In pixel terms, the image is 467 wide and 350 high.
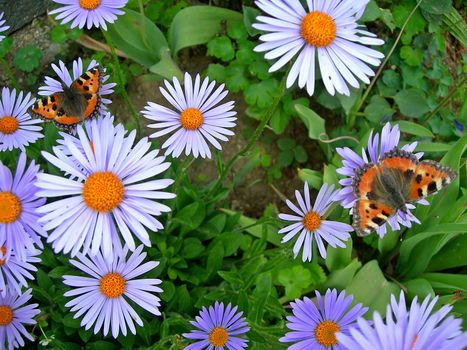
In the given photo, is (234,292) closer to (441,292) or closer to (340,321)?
(340,321)

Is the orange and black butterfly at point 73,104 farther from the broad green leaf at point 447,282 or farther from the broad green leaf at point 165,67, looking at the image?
the broad green leaf at point 447,282

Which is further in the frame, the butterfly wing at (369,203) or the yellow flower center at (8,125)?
the yellow flower center at (8,125)

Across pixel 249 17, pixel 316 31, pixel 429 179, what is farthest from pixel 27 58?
pixel 429 179

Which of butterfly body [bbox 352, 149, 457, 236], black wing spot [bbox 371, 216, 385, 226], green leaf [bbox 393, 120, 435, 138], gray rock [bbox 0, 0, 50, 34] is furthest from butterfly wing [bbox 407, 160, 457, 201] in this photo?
gray rock [bbox 0, 0, 50, 34]

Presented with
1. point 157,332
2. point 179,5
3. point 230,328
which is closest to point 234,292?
point 230,328

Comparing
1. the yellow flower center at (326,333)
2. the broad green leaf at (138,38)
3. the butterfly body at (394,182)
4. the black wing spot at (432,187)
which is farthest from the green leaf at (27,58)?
the black wing spot at (432,187)

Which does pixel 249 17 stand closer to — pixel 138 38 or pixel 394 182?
pixel 138 38
